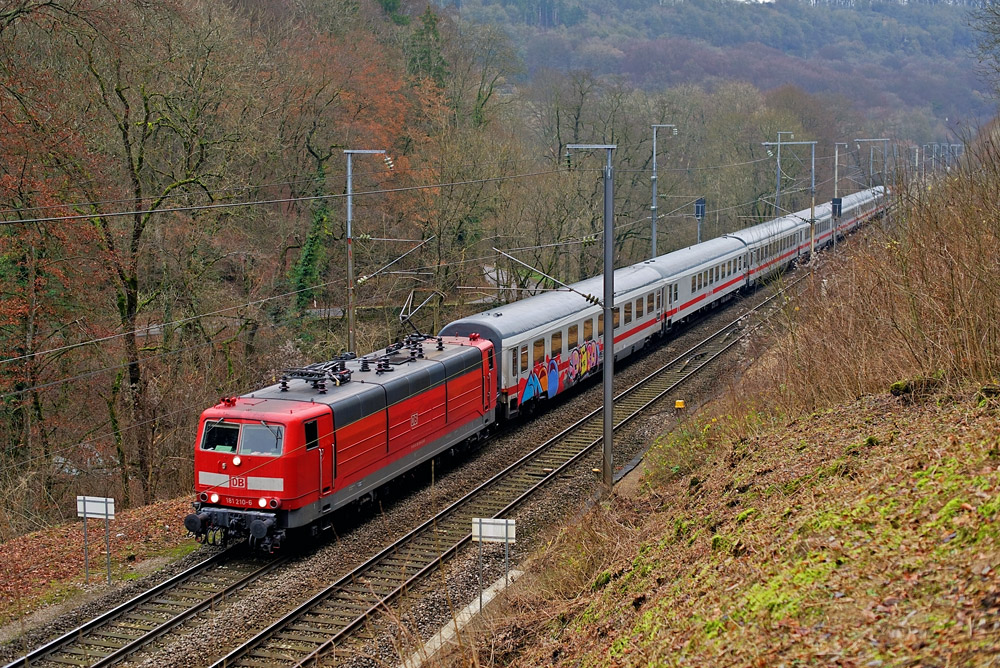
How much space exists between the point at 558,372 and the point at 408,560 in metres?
11.0

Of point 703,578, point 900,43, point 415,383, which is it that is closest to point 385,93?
point 415,383

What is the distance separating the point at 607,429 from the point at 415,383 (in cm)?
395

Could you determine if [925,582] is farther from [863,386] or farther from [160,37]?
[160,37]

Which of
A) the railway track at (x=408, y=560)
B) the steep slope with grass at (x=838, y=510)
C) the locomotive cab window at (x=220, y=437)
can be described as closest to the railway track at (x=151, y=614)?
the railway track at (x=408, y=560)

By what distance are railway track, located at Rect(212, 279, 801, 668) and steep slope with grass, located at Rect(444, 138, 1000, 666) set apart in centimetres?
206

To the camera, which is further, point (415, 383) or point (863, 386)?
point (415, 383)

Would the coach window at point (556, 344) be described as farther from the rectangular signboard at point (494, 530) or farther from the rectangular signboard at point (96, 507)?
the rectangular signboard at point (96, 507)

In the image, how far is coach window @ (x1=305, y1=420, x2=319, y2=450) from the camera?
49.9ft

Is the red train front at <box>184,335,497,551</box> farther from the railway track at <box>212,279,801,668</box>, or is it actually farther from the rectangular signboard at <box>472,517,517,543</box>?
the rectangular signboard at <box>472,517,517,543</box>

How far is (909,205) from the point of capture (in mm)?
14922

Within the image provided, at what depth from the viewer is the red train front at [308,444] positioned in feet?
49.6

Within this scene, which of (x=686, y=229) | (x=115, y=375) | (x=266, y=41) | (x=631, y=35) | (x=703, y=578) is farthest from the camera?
(x=631, y=35)

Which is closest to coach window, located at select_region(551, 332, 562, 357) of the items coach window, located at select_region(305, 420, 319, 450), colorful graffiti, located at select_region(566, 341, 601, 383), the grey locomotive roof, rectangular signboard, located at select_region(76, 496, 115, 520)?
colorful graffiti, located at select_region(566, 341, 601, 383)

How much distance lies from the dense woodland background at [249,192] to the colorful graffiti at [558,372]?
9.28 ft
